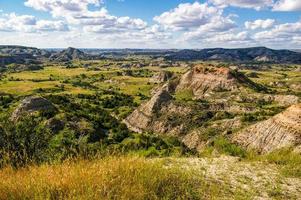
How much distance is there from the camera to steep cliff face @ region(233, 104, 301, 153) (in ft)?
159

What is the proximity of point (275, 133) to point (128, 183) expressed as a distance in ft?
164

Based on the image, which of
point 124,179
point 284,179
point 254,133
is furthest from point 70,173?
point 254,133

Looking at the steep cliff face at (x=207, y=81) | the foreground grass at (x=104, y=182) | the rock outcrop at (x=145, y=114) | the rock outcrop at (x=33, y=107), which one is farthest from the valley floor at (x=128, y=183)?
the steep cliff face at (x=207, y=81)

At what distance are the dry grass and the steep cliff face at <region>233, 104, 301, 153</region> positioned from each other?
3779cm

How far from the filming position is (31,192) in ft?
29.3

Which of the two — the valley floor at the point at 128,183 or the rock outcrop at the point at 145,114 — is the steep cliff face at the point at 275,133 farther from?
the valley floor at the point at 128,183

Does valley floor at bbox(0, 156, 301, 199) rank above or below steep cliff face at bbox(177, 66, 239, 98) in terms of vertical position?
above

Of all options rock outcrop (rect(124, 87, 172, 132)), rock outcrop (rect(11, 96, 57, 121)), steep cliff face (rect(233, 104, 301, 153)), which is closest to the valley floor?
steep cliff face (rect(233, 104, 301, 153))

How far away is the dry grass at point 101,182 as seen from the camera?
8852 millimetres

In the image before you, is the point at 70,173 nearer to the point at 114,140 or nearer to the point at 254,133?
the point at 254,133

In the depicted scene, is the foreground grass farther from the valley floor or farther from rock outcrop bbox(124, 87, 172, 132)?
rock outcrop bbox(124, 87, 172, 132)

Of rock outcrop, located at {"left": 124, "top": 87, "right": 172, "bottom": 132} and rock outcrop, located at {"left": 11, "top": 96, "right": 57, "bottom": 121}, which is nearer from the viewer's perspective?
rock outcrop, located at {"left": 11, "top": 96, "right": 57, "bottom": 121}

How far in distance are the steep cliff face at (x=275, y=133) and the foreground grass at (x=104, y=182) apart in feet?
123

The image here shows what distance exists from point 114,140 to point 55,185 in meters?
66.6
